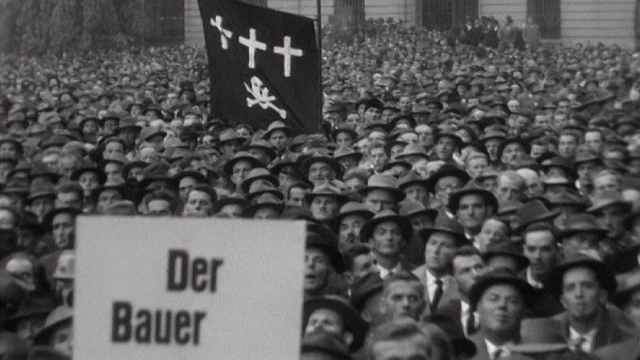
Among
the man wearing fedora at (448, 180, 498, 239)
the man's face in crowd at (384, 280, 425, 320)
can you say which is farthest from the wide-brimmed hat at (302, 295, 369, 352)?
the man wearing fedora at (448, 180, 498, 239)

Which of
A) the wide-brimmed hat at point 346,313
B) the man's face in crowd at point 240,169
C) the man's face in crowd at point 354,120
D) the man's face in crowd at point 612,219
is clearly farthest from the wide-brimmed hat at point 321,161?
the wide-brimmed hat at point 346,313

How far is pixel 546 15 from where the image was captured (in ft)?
160

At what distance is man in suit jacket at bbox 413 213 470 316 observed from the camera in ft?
28.8

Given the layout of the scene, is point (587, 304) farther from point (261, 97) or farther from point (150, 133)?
point (150, 133)

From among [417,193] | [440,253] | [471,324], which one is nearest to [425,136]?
[417,193]

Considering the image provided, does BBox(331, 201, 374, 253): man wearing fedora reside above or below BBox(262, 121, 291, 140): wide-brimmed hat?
below

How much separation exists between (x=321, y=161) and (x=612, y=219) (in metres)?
3.67

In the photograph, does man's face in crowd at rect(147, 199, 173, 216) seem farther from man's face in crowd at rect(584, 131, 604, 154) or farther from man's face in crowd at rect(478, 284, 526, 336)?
man's face in crowd at rect(584, 131, 604, 154)

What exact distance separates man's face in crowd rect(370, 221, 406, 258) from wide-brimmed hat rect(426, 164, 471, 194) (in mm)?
2294

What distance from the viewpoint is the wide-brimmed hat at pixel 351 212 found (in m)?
10.5

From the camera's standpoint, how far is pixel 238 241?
4.40m

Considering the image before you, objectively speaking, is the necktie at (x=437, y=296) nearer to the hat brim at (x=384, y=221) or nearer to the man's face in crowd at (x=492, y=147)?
the hat brim at (x=384, y=221)

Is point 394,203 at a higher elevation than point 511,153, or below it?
below

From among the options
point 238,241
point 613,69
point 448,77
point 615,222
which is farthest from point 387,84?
point 238,241
